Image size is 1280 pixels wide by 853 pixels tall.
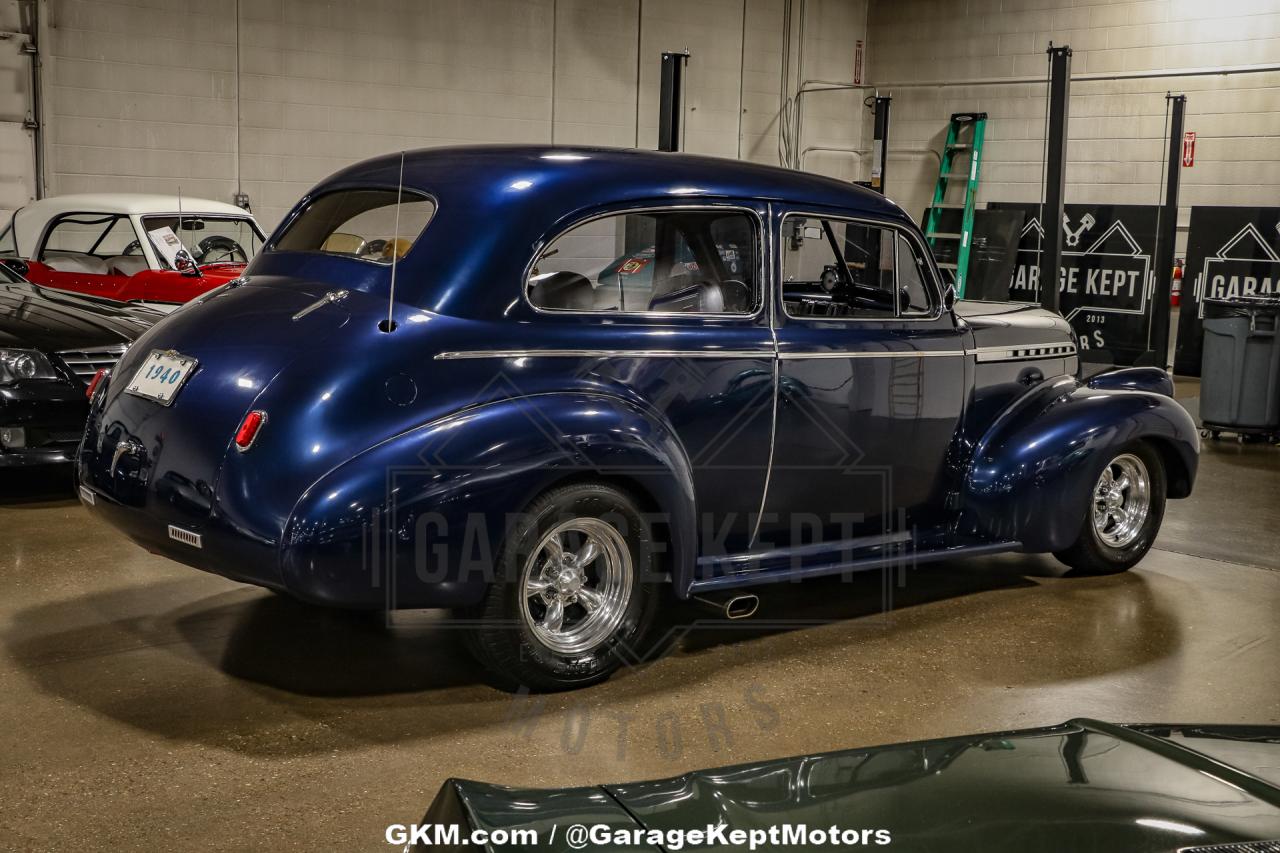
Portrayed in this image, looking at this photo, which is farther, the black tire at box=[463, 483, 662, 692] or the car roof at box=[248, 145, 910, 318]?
the car roof at box=[248, 145, 910, 318]

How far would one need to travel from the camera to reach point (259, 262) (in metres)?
4.88

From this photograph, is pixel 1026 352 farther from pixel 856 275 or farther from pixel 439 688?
pixel 439 688

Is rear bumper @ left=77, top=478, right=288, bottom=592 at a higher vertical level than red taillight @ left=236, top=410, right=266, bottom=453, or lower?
lower

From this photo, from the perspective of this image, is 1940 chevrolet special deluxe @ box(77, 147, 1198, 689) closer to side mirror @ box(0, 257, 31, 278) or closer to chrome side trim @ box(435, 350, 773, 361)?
chrome side trim @ box(435, 350, 773, 361)

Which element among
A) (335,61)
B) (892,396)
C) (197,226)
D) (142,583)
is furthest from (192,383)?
(335,61)

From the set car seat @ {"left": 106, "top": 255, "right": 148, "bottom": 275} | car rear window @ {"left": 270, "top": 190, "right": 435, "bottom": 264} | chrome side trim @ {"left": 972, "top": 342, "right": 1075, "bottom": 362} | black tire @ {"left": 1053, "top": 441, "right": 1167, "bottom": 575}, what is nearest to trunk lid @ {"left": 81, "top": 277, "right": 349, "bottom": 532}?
car rear window @ {"left": 270, "top": 190, "right": 435, "bottom": 264}

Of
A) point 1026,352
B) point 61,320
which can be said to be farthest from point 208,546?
point 61,320

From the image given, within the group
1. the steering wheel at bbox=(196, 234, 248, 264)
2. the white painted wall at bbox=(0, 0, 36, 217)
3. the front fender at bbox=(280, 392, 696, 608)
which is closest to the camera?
the front fender at bbox=(280, 392, 696, 608)

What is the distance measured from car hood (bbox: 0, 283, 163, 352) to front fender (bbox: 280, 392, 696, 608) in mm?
3655

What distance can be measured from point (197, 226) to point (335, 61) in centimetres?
429

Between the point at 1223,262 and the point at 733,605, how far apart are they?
37.7ft

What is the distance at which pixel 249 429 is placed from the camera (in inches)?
152

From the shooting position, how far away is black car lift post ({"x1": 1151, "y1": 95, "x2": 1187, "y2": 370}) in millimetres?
13328

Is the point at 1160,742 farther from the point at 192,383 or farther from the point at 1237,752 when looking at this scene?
the point at 192,383
